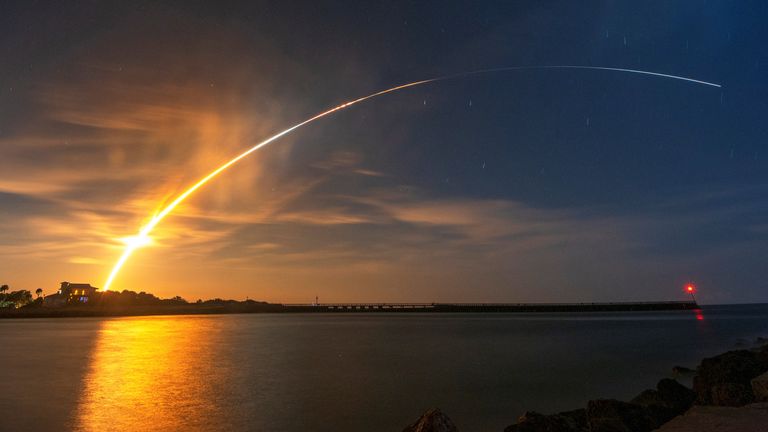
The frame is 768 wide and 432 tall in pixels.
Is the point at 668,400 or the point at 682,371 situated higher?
the point at 668,400

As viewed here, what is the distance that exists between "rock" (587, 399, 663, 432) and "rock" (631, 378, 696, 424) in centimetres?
96

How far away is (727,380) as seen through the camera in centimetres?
1658

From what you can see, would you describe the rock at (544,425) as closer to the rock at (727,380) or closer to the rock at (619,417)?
the rock at (619,417)

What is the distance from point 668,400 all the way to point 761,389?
3664 mm

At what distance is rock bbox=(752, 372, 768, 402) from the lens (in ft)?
41.2

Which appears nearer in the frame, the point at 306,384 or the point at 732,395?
the point at 732,395

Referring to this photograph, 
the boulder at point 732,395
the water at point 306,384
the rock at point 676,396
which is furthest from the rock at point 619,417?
the water at point 306,384

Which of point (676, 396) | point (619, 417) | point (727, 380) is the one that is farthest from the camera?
point (727, 380)

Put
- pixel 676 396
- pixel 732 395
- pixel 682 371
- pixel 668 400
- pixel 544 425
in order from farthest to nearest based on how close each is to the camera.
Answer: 1. pixel 682 371
2. pixel 676 396
3. pixel 668 400
4. pixel 732 395
5. pixel 544 425

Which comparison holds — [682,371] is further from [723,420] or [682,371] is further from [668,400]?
[723,420]

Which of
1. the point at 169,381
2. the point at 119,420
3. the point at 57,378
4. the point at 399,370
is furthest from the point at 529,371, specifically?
the point at 57,378

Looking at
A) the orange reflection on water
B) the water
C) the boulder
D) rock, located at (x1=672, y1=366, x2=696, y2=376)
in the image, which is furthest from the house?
the boulder

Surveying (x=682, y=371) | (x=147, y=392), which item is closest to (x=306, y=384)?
(x=147, y=392)

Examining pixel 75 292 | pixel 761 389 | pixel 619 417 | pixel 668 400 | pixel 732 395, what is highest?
pixel 75 292
